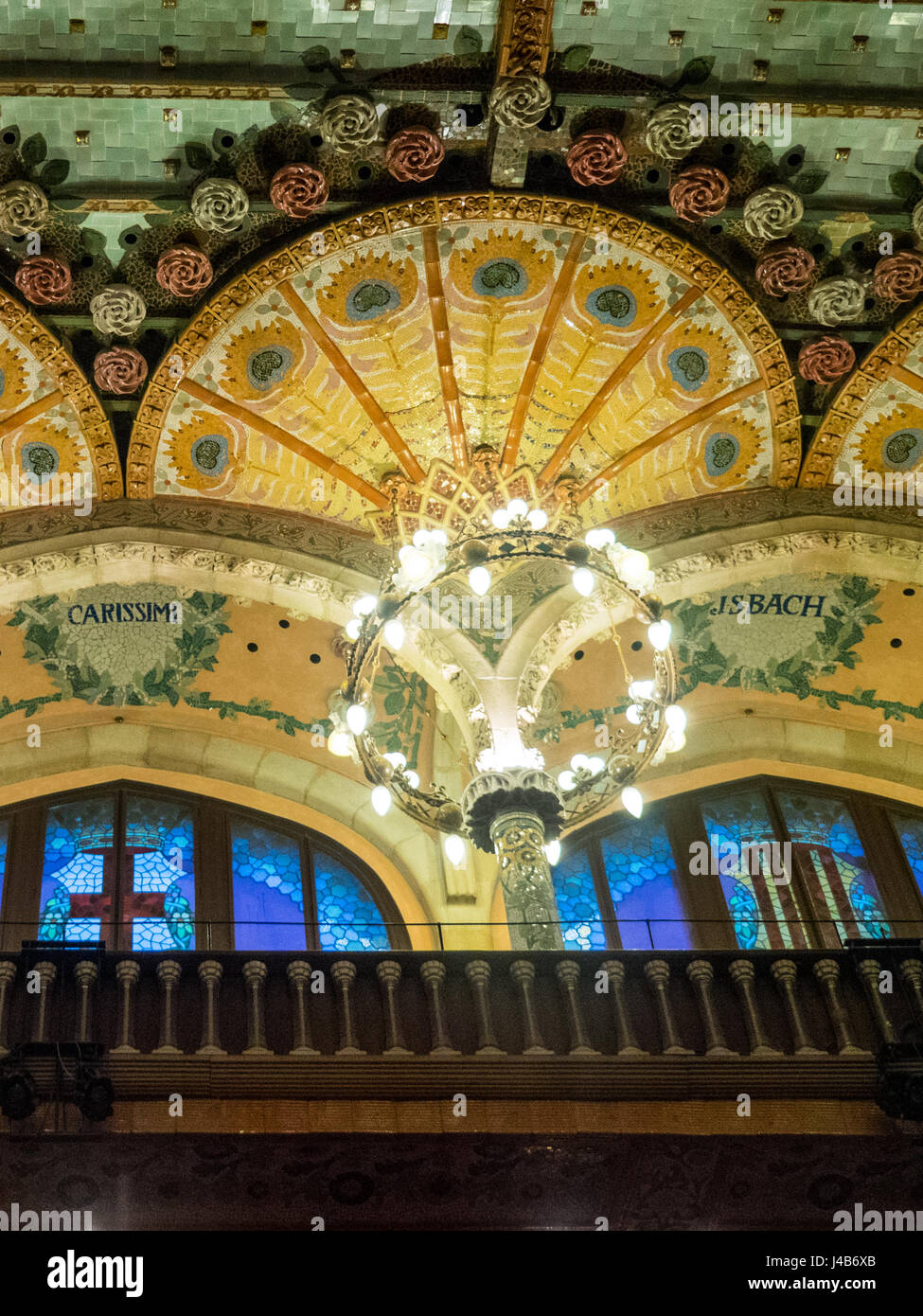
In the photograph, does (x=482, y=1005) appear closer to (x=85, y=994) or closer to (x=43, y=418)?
(x=85, y=994)

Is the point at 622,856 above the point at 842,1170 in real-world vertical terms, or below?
above

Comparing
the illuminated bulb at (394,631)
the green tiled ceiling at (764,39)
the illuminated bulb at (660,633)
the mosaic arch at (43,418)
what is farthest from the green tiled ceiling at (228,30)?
the illuminated bulb at (660,633)

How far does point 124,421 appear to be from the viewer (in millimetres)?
10680

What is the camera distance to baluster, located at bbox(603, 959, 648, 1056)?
7.86m

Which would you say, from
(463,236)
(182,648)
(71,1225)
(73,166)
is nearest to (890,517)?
(463,236)

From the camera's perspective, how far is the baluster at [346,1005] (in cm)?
774

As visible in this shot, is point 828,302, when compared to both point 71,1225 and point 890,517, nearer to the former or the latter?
point 890,517

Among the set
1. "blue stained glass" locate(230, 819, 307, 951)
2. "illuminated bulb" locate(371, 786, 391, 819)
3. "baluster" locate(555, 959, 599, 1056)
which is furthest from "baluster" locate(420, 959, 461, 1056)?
"blue stained glass" locate(230, 819, 307, 951)

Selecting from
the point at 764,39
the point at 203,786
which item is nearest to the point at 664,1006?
the point at 203,786

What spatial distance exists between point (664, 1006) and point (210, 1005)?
219 centimetres

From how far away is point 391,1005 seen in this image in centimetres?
799

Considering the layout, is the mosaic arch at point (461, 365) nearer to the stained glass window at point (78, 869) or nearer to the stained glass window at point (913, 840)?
the stained glass window at point (78, 869)
